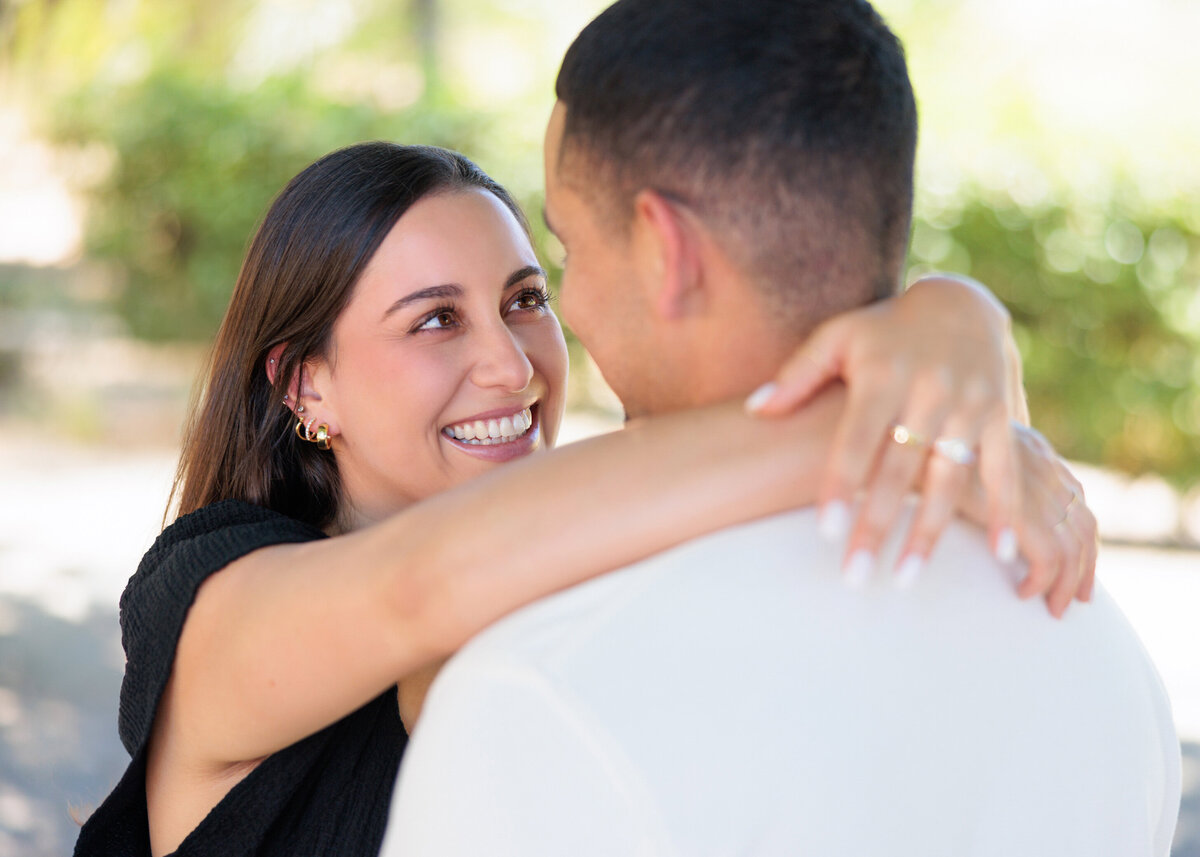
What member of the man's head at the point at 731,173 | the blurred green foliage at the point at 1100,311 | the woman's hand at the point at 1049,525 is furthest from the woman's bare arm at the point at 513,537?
the blurred green foliage at the point at 1100,311

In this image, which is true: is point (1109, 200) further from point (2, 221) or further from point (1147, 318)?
point (2, 221)

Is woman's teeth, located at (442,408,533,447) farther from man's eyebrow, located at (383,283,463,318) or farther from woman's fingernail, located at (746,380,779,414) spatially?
woman's fingernail, located at (746,380,779,414)

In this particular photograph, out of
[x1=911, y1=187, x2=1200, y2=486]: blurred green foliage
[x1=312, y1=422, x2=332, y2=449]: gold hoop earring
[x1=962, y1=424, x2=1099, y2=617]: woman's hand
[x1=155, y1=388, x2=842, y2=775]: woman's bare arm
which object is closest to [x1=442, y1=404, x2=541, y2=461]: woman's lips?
[x1=312, y1=422, x2=332, y2=449]: gold hoop earring

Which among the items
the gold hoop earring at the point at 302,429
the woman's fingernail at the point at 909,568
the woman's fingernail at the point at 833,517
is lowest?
the gold hoop earring at the point at 302,429

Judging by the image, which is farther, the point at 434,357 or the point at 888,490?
the point at 434,357

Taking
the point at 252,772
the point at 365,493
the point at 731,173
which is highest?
the point at 731,173

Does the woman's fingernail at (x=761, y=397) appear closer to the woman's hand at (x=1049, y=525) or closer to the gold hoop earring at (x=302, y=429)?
the woman's hand at (x=1049, y=525)

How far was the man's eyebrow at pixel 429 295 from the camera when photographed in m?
2.27

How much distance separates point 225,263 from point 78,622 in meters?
4.62

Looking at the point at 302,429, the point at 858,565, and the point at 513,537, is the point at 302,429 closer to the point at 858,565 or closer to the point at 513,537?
the point at 513,537

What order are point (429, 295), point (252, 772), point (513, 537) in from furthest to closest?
point (429, 295) → point (252, 772) → point (513, 537)

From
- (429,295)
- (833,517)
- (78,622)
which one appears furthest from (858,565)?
(78,622)

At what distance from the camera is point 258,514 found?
6.58 feet

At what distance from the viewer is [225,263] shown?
10.5 meters
